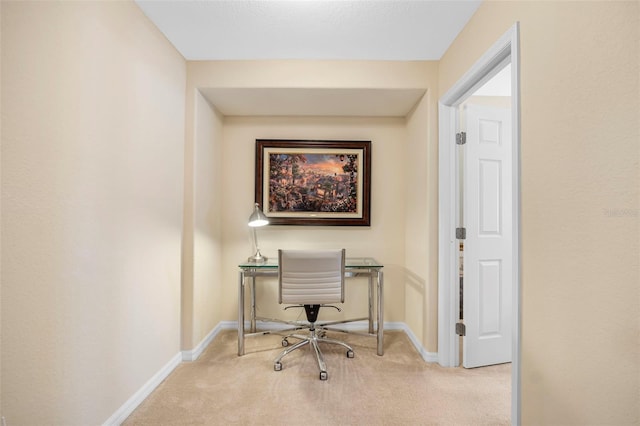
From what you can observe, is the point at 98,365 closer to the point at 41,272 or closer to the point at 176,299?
the point at 41,272

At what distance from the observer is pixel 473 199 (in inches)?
89.8

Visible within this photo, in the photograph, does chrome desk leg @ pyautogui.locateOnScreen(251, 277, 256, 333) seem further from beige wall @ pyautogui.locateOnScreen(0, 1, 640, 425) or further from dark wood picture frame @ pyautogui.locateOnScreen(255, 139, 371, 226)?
beige wall @ pyautogui.locateOnScreen(0, 1, 640, 425)

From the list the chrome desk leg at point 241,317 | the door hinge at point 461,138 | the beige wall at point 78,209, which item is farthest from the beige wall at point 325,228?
the beige wall at point 78,209

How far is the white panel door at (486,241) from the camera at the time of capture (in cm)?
227

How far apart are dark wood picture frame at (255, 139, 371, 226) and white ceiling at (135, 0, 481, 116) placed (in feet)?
1.55

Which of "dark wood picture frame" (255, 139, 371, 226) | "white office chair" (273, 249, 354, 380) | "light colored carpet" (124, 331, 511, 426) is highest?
"dark wood picture frame" (255, 139, 371, 226)

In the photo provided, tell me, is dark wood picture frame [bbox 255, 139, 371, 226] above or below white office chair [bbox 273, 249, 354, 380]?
above

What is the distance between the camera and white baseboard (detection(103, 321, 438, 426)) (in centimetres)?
166

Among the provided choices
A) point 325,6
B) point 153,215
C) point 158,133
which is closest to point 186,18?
point 158,133

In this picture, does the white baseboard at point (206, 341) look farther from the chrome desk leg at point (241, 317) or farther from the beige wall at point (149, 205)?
the chrome desk leg at point (241, 317)

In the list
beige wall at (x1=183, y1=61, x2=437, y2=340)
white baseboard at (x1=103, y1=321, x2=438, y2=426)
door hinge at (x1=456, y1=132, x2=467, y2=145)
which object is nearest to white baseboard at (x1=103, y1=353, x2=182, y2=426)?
white baseboard at (x1=103, y1=321, x2=438, y2=426)

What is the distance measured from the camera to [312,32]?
2.05 metres

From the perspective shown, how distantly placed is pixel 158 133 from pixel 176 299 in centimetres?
125

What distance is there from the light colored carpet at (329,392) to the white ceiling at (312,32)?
225cm
